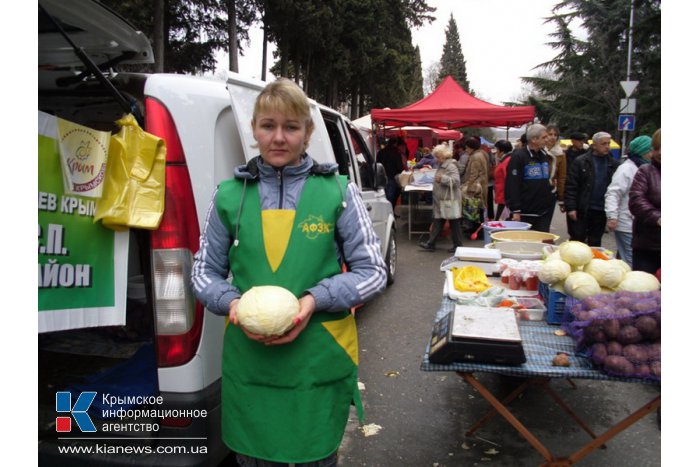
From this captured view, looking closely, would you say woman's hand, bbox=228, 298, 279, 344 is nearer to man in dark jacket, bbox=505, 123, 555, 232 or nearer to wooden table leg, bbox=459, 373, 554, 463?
wooden table leg, bbox=459, 373, 554, 463

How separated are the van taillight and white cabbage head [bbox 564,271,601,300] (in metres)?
1.84

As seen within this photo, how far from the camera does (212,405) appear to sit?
7.15ft

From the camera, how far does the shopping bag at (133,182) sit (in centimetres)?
207

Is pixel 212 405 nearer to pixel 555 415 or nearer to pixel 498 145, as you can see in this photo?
pixel 555 415

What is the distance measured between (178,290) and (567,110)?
3717cm

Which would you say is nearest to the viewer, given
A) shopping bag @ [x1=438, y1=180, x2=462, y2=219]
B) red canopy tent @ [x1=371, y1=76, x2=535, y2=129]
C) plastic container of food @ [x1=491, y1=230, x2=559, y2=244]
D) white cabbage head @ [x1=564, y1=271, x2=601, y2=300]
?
white cabbage head @ [x1=564, y1=271, x2=601, y2=300]

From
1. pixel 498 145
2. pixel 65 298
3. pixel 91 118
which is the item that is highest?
pixel 498 145

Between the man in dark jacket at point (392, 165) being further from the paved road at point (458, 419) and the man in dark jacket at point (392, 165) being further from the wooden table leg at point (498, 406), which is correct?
the wooden table leg at point (498, 406)

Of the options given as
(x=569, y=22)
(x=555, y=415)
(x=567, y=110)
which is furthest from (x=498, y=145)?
(x=569, y=22)

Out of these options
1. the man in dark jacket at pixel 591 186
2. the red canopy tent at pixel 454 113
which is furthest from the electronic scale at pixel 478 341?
the red canopy tent at pixel 454 113

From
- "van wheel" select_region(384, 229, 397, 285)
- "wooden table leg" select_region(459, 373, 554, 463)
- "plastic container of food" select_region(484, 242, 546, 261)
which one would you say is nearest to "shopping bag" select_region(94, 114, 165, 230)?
"wooden table leg" select_region(459, 373, 554, 463)

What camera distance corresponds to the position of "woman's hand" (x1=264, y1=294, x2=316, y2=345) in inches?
69.5

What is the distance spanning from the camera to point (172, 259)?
7.00 feet

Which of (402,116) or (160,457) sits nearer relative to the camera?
(160,457)
